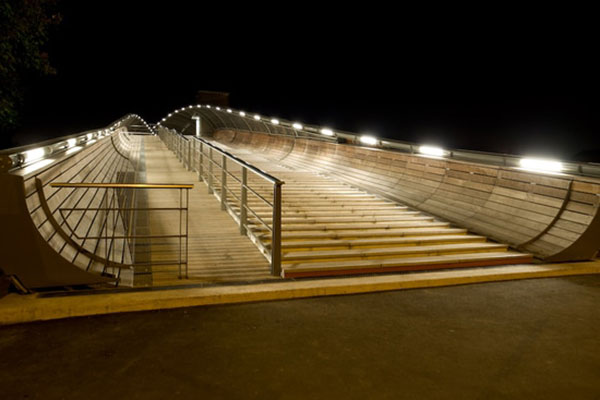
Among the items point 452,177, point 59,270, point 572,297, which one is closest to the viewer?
point 59,270

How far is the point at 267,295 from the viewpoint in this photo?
4.48 m

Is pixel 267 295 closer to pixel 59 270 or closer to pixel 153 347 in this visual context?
pixel 153 347

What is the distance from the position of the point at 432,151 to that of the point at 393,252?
12.9ft

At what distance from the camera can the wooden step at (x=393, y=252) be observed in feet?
18.5

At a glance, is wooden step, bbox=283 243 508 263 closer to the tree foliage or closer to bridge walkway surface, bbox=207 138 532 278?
bridge walkway surface, bbox=207 138 532 278

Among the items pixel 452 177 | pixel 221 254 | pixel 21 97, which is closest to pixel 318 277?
pixel 221 254

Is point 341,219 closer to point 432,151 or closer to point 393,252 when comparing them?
point 393,252

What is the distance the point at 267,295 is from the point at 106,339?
1.59 meters

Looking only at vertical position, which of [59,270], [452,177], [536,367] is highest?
[452,177]

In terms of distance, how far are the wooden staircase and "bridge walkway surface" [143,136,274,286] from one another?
34 cm

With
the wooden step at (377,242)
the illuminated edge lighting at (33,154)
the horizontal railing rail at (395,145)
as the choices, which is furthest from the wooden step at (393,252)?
the illuminated edge lighting at (33,154)

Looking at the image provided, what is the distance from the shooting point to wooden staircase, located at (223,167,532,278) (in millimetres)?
5461

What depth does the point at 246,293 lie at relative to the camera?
14.5 ft

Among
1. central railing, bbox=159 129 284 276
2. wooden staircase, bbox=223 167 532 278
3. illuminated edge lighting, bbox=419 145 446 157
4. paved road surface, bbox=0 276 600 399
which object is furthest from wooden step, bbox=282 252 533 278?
illuminated edge lighting, bbox=419 145 446 157
